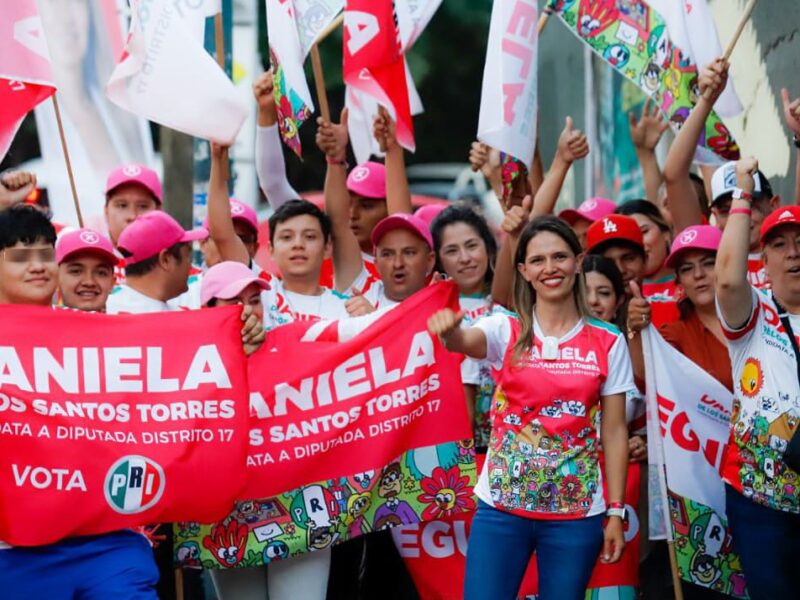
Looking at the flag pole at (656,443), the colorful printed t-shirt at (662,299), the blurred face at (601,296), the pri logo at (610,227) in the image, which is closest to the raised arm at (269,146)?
the pri logo at (610,227)

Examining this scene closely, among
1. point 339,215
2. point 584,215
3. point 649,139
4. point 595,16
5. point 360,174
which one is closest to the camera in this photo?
point 339,215

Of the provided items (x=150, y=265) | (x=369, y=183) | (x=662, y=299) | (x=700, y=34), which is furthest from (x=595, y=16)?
(x=150, y=265)

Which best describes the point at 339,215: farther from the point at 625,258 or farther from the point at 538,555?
the point at 538,555

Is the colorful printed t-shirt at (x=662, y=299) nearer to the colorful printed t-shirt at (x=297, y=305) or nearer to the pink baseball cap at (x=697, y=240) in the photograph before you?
the pink baseball cap at (x=697, y=240)

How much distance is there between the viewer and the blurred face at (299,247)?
6.27 m

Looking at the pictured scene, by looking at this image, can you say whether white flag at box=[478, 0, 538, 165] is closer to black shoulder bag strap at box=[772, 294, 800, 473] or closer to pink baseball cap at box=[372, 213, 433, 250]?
pink baseball cap at box=[372, 213, 433, 250]

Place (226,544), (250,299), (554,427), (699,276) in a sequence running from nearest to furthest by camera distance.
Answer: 1. (554,427)
2. (226,544)
3. (250,299)
4. (699,276)

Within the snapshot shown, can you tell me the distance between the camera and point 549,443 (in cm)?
517

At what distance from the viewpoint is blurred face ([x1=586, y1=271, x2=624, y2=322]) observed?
6.13 m

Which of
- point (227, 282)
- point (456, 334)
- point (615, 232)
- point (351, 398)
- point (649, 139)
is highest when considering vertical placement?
point (649, 139)

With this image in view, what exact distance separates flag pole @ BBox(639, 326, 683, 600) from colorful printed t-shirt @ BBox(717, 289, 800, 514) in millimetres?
306

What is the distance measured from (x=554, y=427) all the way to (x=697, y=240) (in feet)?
4.65

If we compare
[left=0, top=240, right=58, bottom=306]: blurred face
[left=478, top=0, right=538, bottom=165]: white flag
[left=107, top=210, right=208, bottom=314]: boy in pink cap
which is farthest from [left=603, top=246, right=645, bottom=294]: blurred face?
[left=0, top=240, right=58, bottom=306]: blurred face

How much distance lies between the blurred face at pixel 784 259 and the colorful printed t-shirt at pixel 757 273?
0.74 m
